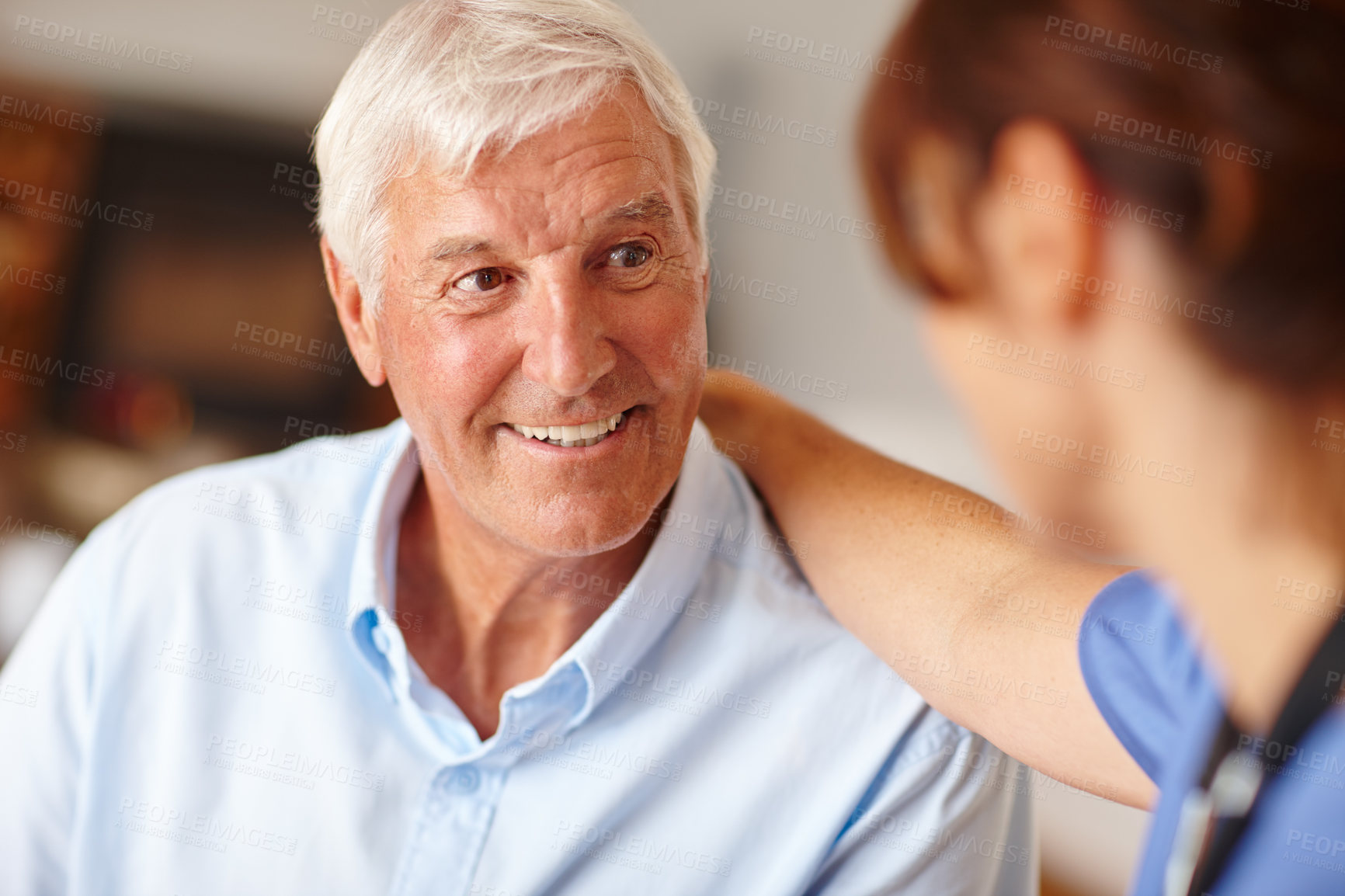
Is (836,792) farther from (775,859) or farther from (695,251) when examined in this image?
(695,251)

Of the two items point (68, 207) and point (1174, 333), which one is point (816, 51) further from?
point (68, 207)

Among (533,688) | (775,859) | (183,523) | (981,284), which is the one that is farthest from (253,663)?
(981,284)

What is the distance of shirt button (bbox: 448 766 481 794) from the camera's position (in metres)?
1.04

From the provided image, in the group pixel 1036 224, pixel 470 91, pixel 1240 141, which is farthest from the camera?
pixel 470 91

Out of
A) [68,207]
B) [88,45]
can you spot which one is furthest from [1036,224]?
[88,45]

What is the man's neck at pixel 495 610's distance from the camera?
1114 mm

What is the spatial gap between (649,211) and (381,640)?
52 cm

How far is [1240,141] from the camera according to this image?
556 mm

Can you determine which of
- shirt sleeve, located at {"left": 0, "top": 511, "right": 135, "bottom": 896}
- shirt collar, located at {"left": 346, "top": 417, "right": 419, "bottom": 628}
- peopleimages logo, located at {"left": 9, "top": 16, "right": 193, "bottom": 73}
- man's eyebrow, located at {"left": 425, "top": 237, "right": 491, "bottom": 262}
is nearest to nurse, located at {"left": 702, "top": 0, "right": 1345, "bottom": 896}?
man's eyebrow, located at {"left": 425, "top": 237, "right": 491, "bottom": 262}

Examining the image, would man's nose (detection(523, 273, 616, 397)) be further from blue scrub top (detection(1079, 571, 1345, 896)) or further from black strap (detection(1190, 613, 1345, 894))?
black strap (detection(1190, 613, 1345, 894))

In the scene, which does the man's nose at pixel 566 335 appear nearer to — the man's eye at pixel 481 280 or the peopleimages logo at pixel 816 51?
the man's eye at pixel 481 280

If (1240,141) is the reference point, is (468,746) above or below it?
below

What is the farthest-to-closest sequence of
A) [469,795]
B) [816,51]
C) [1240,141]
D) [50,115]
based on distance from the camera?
[50,115] → [816,51] → [469,795] → [1240,141]

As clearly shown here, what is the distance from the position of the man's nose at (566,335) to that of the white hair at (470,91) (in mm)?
131
